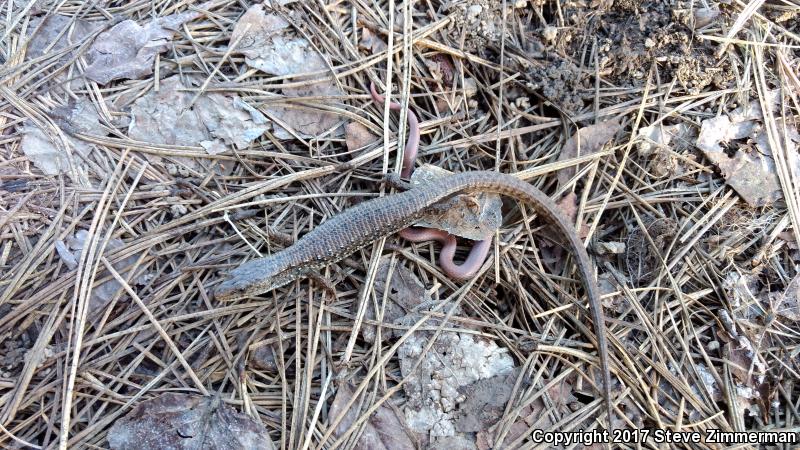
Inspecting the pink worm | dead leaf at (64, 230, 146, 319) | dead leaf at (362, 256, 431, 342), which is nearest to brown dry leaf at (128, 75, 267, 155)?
dead leaf at (64, 230, 146, 319)

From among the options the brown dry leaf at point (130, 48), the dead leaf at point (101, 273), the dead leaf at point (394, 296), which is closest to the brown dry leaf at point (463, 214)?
the dead leaf at point (394, 296)

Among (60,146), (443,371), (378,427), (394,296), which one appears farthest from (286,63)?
(378,427)

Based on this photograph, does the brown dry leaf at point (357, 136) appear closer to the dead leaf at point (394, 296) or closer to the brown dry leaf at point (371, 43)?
the brown dry leaf at point (371, 43)

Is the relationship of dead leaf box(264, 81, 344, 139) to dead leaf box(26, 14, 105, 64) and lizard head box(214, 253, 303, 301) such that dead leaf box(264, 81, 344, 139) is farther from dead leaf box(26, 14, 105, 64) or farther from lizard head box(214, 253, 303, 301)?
dead leaf box(26, 14, 105, 64)

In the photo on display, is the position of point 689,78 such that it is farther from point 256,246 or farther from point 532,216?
point 256,246

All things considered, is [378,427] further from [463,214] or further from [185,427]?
[463,214]
